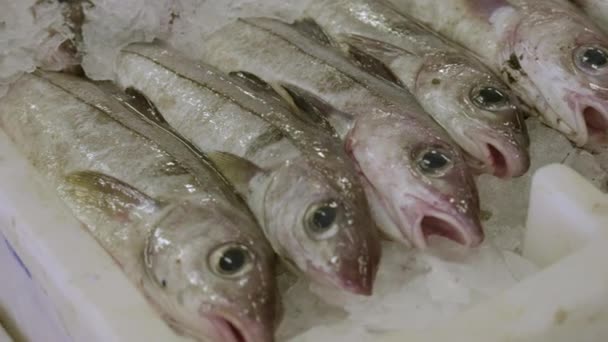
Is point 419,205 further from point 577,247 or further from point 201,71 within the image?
point 201,71

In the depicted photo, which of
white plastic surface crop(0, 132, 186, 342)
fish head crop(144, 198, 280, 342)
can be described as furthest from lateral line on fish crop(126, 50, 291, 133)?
white plastic surface crop(0, 132, 186, 342)

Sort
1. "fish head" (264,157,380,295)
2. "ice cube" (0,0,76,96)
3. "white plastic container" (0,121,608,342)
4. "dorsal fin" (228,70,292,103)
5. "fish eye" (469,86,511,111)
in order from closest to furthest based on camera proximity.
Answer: "white plastic container" (0,121,608,342) < "fish head" (264,157,380,295) < "fish eye" (469,86,511,111) < "dorsal fin" (228,70,292,103) < "ice cube" (0,0,76,96)

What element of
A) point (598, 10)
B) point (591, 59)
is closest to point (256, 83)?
point (591, 59)

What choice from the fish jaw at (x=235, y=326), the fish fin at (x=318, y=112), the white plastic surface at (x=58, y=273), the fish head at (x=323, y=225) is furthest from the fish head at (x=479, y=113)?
the white plastic surface at (x=58, y=273)

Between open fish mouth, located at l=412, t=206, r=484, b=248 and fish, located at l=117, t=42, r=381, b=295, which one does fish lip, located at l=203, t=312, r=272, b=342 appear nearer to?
fish, located at l=117, t=42, r=381, b=295

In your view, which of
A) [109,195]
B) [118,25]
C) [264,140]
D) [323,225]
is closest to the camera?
[323,225]

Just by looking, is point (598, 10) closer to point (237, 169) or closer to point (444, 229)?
point (444, 229)

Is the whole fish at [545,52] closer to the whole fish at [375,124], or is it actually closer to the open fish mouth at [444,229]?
the whole fish at [375,124]
